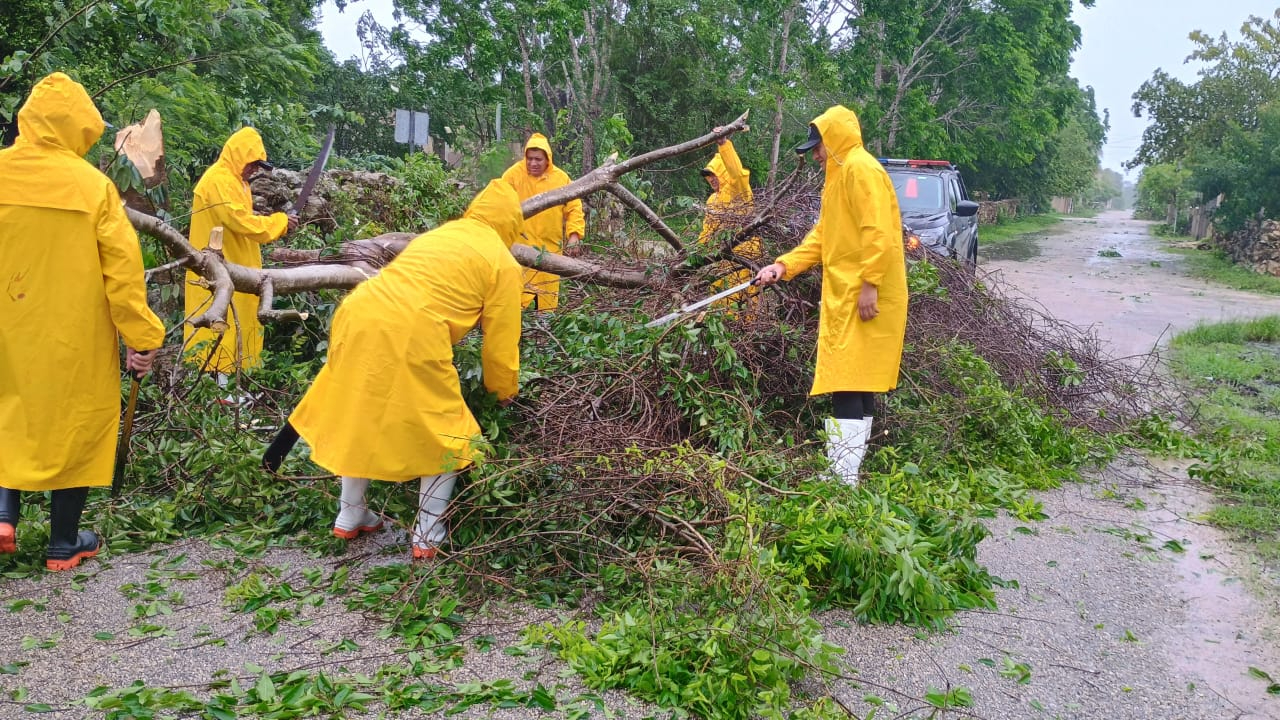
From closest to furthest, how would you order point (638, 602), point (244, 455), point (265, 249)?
point (638, 602) → point (244, 455) → point (265, 249)

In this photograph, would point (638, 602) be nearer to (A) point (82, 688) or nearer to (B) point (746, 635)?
(B) point (746, 635)

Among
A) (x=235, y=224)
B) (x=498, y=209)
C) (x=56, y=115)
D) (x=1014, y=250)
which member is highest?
(x=56, y=115)

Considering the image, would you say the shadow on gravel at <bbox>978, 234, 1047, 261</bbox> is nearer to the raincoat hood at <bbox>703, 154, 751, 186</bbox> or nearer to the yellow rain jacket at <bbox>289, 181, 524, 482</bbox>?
the raincoat hood at <bbox>703, 154, 751, 186</bbox>

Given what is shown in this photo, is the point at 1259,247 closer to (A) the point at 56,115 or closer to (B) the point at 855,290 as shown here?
(B) the point at 855,290

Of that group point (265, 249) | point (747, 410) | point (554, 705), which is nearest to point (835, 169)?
point (747, 410)

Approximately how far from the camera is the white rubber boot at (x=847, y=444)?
4.40m

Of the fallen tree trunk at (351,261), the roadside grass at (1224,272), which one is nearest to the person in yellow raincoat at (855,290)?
the fallen tree trunk at (351,261)

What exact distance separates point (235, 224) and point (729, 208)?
10.5ft

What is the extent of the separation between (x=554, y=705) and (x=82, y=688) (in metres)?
1.50

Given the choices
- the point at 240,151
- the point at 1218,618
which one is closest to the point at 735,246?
the point at 1218,618

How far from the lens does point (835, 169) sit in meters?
4.60

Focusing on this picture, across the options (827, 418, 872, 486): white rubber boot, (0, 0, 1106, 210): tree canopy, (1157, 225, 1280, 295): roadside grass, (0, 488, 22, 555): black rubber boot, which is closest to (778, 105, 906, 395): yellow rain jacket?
(827, 418, 872, 486): white rubber boot

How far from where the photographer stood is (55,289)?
3477mm

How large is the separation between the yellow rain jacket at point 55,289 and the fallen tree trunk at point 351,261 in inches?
32.4
